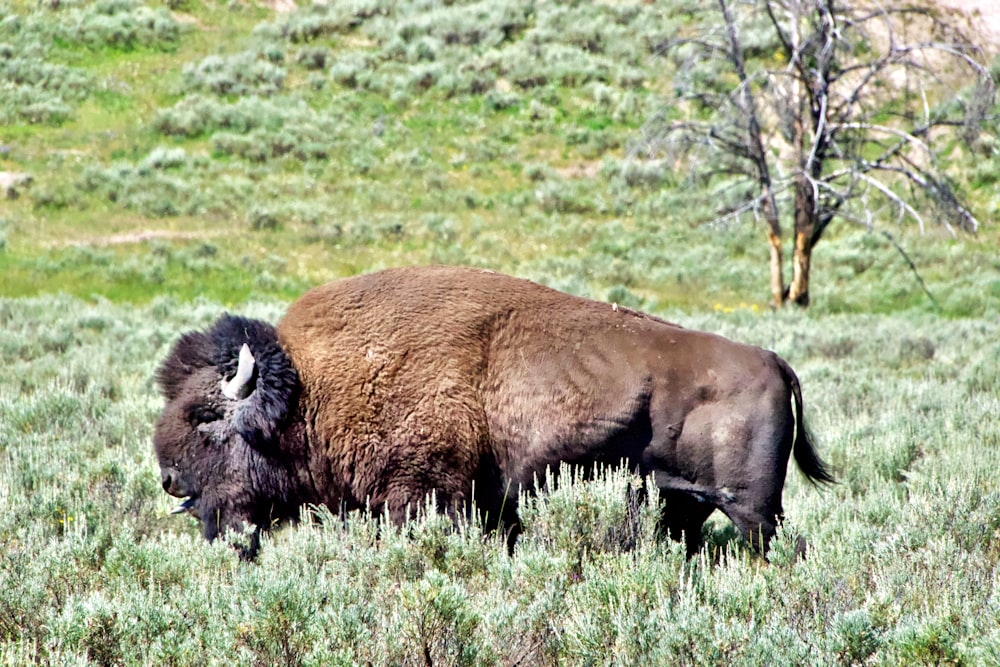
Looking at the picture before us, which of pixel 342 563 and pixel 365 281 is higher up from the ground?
pixel 365 281

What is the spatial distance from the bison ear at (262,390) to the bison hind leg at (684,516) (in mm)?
1797

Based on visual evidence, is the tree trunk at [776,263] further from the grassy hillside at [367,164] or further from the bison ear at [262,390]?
the bison ear at [262,390]

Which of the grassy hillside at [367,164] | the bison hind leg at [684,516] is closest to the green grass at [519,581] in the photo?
the bison hind leg at [684,516]

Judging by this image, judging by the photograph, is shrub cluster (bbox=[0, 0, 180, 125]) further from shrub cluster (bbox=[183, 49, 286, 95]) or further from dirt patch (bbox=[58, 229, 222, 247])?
dirt patch (bbox=[58, 229, 222, 247])

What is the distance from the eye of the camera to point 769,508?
14.6 ft

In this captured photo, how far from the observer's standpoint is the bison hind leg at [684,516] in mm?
4570

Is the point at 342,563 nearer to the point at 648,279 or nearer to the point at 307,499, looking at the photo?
the point at 307,499

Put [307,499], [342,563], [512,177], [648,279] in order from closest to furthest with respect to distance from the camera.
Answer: [342,563] → [307,499] → [648,279] → [512,177]

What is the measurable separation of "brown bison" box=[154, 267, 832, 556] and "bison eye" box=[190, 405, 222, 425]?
0.04ft

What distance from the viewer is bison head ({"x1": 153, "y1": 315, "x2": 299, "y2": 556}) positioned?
471 centimetres

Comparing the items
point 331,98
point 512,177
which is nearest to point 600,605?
point 512,177

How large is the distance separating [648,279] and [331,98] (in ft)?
50.4

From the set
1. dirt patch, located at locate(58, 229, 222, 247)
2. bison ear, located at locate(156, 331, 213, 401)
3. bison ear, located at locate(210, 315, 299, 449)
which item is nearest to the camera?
bison ear, located at locate(210, 315, 299, 449)

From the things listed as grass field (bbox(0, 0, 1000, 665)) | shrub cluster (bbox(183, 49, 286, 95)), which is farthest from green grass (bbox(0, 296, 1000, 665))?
shrub cluster (bbox(183, 49, 286, 95))
